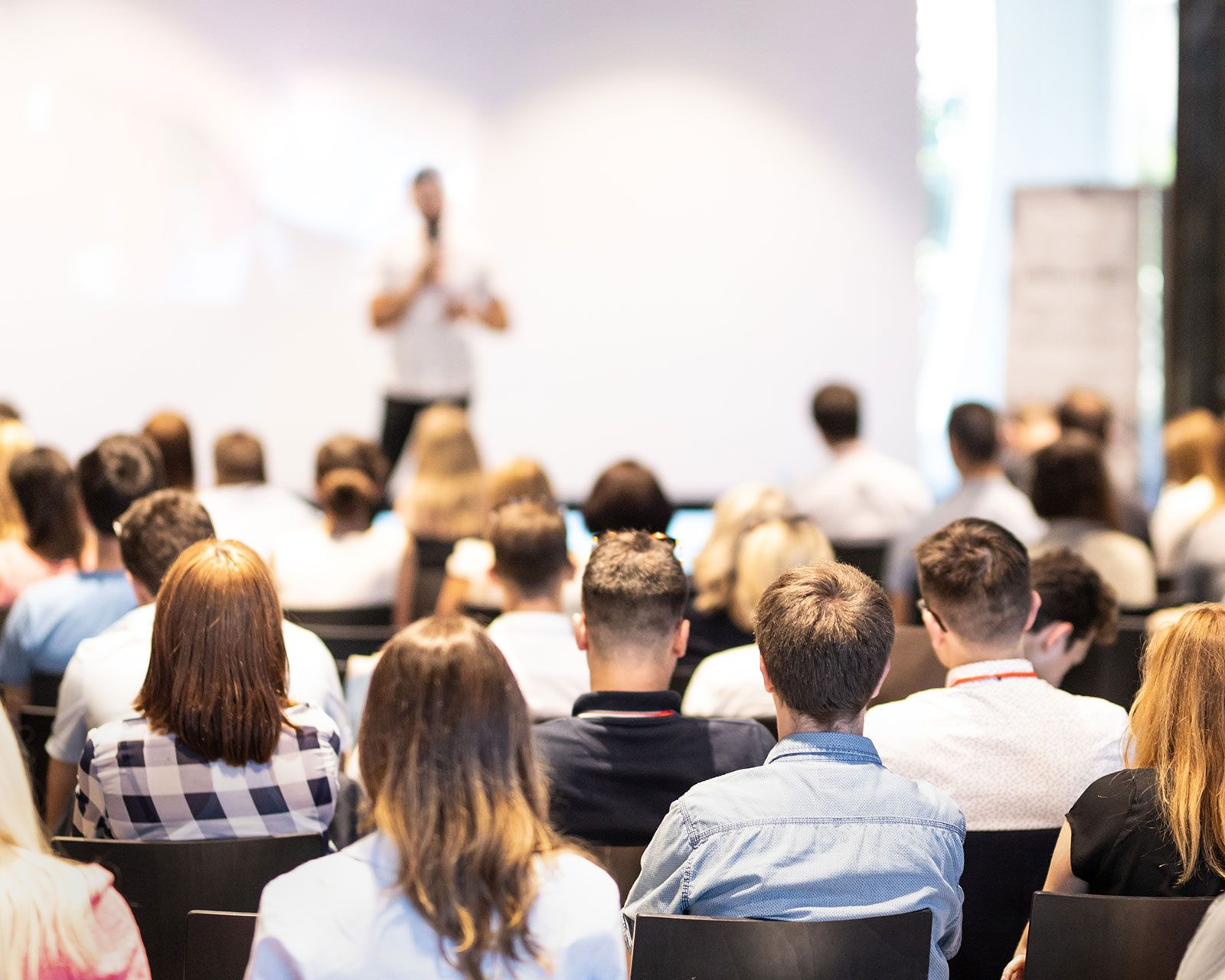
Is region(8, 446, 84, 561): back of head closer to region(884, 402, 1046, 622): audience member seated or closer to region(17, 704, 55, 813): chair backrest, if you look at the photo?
region(17, 704, 55, 813): chair backrest

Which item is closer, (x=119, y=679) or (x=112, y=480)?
(x=119, y=679)

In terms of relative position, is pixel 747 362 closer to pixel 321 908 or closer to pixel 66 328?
pixel 66 328

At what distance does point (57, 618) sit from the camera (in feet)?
10.4

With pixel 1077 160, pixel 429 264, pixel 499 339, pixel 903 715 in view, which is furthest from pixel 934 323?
→ pixel 903 715

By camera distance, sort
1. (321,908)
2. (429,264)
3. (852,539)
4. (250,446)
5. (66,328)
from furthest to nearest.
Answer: (66,328) < (429,264) < (852,539) < (250,446) < (321,908)

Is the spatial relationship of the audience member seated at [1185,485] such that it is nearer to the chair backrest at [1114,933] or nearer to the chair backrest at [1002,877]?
the chair backrest at [1002,877]

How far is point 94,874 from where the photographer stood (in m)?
1.65

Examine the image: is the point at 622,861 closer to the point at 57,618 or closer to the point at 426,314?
the point at 57,618

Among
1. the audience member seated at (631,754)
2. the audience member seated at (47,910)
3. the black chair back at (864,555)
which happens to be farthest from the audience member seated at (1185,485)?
the audience member seated at (47,910)

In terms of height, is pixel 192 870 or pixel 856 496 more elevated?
pixel 856 496

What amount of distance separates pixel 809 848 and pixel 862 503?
3814 millimetres

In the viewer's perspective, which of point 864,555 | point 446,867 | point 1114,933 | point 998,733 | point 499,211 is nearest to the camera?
point 446,867

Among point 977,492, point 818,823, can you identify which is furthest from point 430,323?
point 818,823

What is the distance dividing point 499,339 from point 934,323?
2.90 meters
